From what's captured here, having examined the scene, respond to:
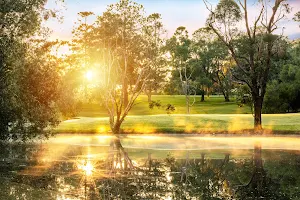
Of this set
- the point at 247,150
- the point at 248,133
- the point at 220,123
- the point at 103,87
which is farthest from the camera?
the point at 220,123

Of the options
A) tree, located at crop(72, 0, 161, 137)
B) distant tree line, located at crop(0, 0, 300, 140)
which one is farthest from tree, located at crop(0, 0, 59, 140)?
tree, located at crop(72, 0, 161, 137)

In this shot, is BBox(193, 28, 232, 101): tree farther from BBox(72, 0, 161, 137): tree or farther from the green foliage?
BBox(72, 0, 161, 137): tree

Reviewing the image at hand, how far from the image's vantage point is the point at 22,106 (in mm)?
22641

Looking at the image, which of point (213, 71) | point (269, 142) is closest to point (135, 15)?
point (269, 142)

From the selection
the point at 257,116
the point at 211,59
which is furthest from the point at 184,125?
the point at 211,59

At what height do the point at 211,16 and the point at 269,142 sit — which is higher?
the point at 211,16

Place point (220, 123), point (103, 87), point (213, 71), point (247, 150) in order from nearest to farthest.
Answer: point (247, 150) → point (103, 87) → point (220, 123) → point (213, 71)

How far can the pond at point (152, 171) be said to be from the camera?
1378 centimetres

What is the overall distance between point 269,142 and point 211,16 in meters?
14.1

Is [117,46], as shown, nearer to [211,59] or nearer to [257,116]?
[257,116]

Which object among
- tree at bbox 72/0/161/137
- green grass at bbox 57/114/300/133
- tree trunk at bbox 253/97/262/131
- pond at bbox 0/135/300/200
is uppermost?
tree at bbox 72/0/161/137

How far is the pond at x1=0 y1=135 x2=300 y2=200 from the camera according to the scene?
45.2 feet

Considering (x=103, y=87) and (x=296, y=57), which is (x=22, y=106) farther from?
(x=296, y=57)

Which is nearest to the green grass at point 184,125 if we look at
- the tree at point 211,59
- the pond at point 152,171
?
the pond at point 152,171
